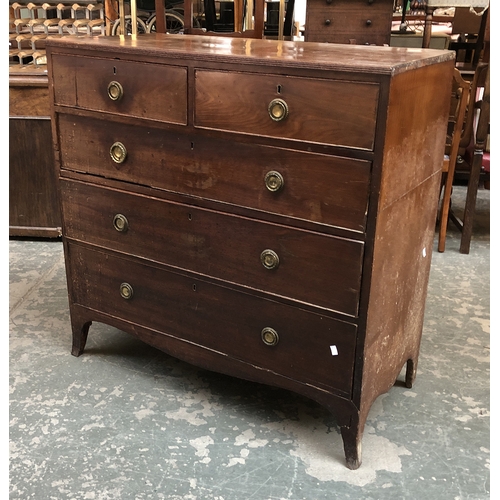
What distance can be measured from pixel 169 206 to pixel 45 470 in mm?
896

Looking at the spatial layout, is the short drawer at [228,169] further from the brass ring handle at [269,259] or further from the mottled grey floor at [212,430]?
the mottled grey floor at [212,430]

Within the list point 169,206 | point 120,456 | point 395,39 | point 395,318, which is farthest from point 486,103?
point 120,456

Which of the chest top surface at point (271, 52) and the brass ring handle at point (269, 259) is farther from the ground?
the chest top surface at point (271, 52)

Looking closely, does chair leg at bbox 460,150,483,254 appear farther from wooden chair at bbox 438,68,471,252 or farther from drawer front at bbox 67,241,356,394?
drawer front at bbox 67,241,356,394

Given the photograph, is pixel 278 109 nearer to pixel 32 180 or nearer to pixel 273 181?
pixel 273 181

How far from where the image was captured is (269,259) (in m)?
1.80

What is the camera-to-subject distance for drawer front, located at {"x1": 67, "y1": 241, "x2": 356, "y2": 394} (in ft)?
5.85

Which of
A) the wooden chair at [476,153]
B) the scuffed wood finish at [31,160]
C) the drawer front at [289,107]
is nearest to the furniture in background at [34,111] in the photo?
the scuffed wood finish at [31,160]

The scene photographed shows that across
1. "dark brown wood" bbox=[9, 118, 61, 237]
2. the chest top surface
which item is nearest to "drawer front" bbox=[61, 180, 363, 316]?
the chest top surface

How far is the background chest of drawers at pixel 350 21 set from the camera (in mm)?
3496

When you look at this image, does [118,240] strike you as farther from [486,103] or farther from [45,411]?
[486,103]

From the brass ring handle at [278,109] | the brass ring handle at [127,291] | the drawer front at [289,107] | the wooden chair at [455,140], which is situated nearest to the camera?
the drawer front at [289,107]

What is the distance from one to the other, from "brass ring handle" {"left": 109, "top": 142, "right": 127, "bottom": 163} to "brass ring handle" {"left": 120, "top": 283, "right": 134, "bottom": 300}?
45cm

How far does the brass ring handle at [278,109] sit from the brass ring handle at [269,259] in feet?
1.28
